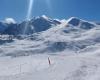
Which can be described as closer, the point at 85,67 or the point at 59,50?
the point at 85,67

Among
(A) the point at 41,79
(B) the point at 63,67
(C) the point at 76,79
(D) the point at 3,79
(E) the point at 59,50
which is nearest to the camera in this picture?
(C) the point at 76,79

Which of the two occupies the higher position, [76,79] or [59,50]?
[59,50]

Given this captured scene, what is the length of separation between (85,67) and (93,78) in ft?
14.8

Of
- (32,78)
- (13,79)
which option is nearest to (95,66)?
(32,78)

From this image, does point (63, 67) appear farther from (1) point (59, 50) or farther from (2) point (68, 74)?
(1) point (59, 50)

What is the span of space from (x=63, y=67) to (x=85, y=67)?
3057 millimetres

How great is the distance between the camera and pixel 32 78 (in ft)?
84.1

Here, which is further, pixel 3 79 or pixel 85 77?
pixel 3 79

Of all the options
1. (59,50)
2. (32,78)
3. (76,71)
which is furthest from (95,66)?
(59,50)

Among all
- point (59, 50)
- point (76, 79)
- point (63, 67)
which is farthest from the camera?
point (59, 50)

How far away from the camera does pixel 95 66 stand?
92.6ft

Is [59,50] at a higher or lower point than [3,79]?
higher

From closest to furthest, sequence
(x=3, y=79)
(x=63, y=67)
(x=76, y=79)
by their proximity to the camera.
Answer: (x=76, y=79) < (x=3, y=79) < (x=63, y=67)

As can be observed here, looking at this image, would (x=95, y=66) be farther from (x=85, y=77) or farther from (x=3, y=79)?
(x=3, y=79)
